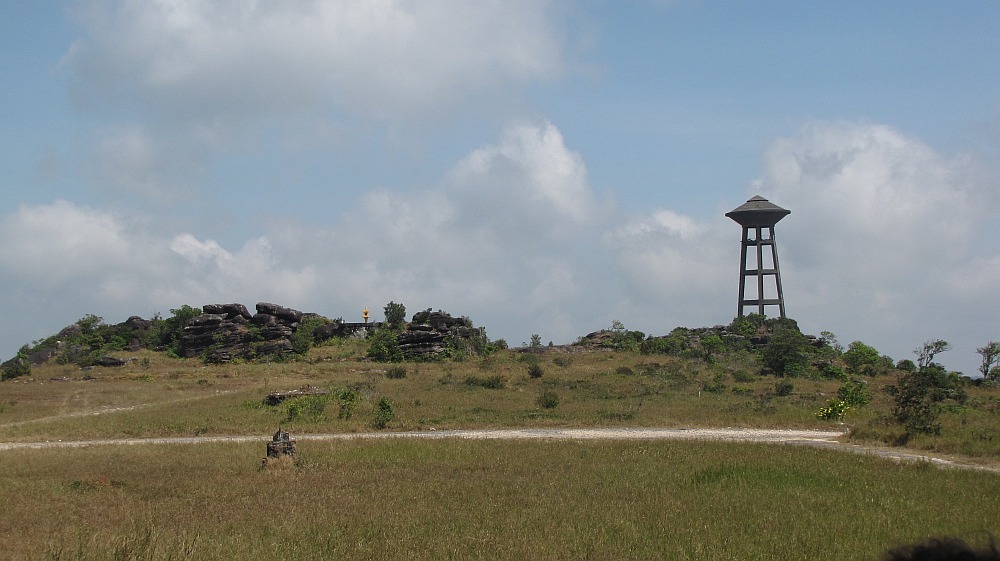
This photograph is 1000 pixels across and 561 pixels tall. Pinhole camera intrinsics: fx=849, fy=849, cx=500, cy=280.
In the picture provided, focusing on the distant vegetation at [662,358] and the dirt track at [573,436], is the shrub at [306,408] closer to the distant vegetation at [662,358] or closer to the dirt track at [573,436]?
the distant vegetation at [662,358]

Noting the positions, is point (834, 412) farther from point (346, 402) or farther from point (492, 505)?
point (492, 505)

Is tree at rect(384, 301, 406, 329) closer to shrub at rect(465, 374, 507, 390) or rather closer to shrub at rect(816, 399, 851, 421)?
shrub at rect(465, 374, 507, 390)

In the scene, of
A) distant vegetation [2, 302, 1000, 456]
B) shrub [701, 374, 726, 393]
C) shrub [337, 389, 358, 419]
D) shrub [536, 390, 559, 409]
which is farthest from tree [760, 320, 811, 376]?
shrub [337, 389, 358, 419]

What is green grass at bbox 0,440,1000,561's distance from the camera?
10.8 meters

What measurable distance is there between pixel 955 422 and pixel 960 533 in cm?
1960

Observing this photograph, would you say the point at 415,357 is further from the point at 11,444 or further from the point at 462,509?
the point at 462,509

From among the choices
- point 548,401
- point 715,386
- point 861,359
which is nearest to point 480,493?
point 548,401

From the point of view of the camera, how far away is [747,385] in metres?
51.1

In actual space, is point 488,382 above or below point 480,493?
above

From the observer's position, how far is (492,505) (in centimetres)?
1377

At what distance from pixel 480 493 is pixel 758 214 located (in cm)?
8607

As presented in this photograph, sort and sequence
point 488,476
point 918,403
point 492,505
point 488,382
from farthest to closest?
point 488,382 → point 918,403 → point 488,476 → point 492,505

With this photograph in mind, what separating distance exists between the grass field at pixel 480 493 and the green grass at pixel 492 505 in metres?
0.05

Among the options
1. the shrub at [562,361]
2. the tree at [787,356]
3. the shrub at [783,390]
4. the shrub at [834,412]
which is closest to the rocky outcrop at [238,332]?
the shrub at [562,361]
